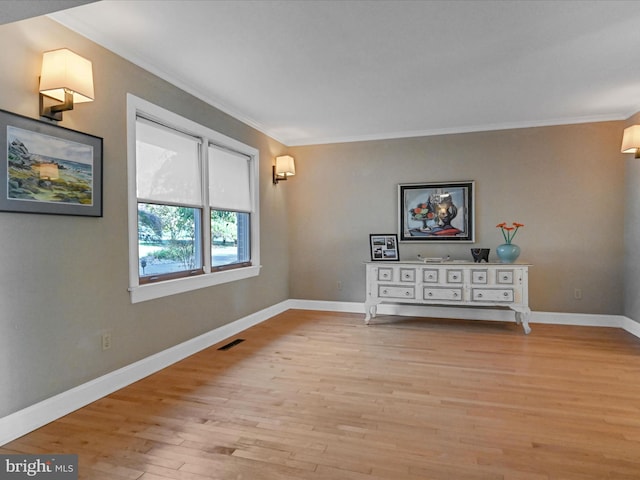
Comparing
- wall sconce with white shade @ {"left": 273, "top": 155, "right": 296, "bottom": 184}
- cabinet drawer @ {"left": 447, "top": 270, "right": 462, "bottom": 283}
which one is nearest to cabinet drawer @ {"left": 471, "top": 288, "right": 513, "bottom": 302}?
cabinet drawer @ {"left": 447, "top": 270, "right": 462, "bottom": 283}

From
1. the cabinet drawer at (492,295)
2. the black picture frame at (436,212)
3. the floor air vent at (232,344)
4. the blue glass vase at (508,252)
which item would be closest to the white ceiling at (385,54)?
the black picture frame at (436,212)

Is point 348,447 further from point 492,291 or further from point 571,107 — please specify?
point 571,107

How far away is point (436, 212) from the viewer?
16.7ft

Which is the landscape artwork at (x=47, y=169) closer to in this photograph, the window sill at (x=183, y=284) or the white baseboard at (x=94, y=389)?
the window sill at (x=183, y=284)

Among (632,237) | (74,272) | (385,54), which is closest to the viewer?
(74,272)

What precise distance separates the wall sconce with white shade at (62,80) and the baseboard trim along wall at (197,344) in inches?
69.6

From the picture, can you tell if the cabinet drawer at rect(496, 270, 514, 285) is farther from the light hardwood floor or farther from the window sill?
the window sill

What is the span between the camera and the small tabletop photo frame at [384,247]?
505 cm

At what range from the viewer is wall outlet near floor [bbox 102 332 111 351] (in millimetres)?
2686

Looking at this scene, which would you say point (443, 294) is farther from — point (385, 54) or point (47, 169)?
point (47, 169)

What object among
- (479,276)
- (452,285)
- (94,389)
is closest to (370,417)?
(94,389)

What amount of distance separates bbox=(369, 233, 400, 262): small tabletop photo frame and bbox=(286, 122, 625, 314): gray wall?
0.25m

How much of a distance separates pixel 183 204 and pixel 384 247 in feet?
8.80

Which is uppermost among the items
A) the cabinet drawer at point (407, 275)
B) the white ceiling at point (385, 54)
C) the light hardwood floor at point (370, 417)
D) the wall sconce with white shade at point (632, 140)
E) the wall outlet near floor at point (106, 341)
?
the white ceiling at point (385, 54)
